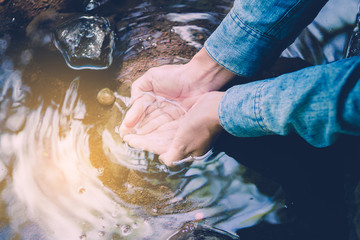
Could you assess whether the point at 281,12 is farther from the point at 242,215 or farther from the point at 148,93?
the point at 242,215

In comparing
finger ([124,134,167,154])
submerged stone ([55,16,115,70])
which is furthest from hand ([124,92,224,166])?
submerged stone ([55,16,115,70])

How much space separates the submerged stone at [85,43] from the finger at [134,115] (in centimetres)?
53

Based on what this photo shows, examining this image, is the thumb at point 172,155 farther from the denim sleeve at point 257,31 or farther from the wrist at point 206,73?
the denim sleeve at point 257,31

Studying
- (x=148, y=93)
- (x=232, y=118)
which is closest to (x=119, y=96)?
(x=148, y=93)

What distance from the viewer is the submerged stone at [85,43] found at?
190 centimetres

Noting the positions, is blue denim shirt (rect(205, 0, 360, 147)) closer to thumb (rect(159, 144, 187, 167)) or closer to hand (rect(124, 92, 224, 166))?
hand (rect(124, 92, 224, 166))

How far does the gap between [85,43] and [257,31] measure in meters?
1.51

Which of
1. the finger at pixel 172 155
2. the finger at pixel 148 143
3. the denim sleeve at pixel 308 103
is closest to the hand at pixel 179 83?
the finger at pixel 148 143

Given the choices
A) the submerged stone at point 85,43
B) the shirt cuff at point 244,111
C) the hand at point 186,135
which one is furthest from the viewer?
the submerged stone at point 85,43

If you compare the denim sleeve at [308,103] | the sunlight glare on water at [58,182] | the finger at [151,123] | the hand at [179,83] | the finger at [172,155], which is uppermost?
the denim sleeve at [308,103]

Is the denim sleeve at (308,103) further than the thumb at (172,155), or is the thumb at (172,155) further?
the thumb at (172,155)

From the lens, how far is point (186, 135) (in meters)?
1.50

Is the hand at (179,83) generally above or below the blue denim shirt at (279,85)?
below

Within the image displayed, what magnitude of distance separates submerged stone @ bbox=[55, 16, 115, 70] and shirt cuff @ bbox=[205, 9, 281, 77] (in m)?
1.01
